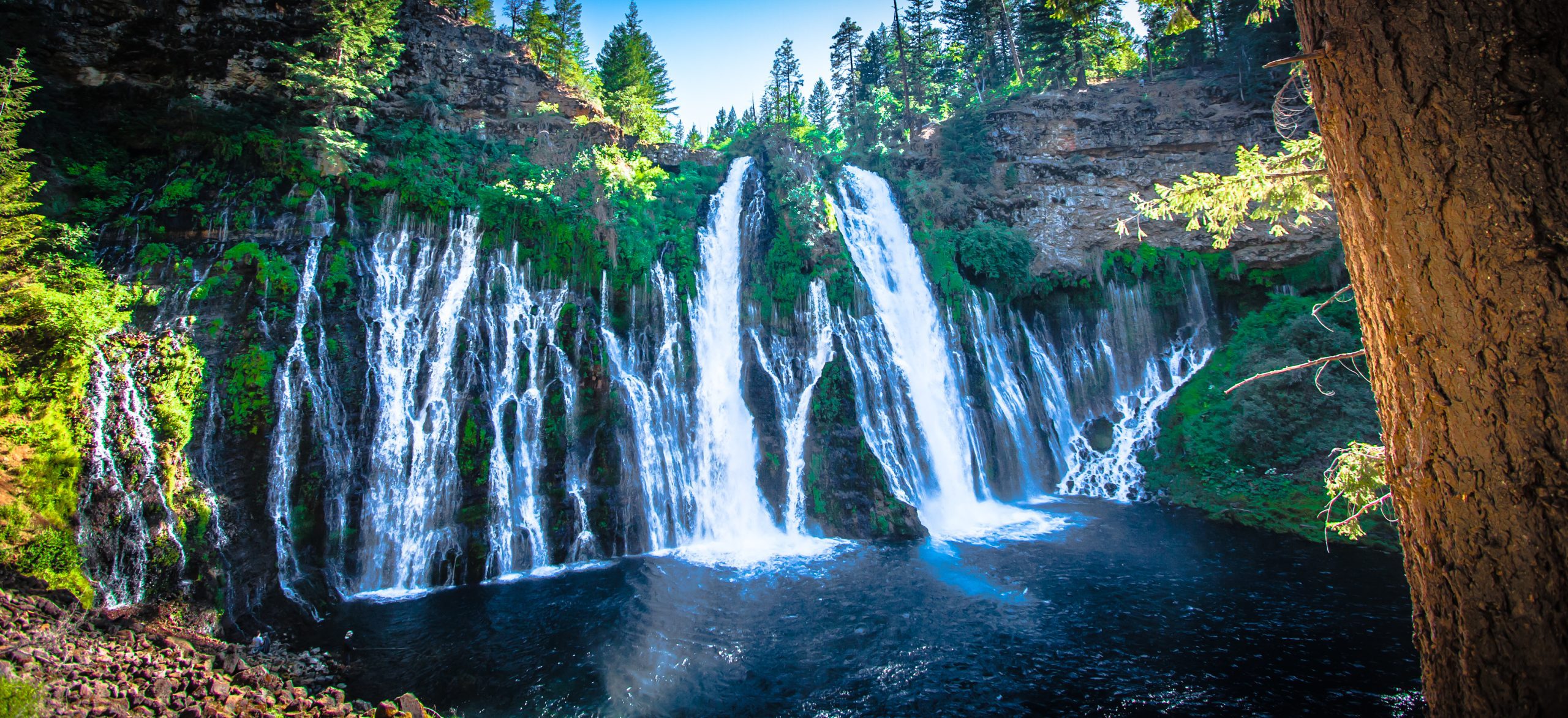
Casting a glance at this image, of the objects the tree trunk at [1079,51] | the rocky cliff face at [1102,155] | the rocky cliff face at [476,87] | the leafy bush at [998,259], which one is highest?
the tree trunk at [1079,51]

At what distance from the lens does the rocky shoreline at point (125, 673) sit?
4945mm

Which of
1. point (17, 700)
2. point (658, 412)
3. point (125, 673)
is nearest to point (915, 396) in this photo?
point (658, 412)

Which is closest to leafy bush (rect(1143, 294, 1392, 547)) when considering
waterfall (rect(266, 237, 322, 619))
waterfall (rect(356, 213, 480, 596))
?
waterfall (rect(356, 213, 480, 596))

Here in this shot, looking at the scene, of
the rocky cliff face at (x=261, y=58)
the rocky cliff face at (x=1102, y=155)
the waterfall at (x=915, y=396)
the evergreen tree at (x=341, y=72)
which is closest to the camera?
the rocky cliff face at (x=261, y=58)

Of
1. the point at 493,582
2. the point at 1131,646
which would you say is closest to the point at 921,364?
the point at 1131,646

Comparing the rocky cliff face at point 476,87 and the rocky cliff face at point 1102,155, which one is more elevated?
the rocky cliff face at point 476,87

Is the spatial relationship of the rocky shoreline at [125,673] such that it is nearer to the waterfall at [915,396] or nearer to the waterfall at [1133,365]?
the waterfall at [915,396]

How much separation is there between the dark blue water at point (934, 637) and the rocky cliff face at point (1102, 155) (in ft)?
41.6

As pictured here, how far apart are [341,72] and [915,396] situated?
1795 cm

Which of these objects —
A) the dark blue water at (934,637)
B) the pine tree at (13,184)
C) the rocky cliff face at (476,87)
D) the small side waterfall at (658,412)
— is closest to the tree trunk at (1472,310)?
the dark blue water at (934,637)

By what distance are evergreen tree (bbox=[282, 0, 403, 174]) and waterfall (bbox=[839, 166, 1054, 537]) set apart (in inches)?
552

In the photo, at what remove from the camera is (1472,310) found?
1.90 m

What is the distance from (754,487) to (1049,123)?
20.4 metres

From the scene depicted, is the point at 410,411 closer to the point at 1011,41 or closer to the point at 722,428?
the point at 722,428
